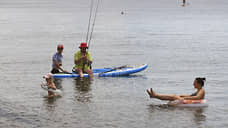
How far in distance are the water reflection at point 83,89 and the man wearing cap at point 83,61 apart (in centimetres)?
40

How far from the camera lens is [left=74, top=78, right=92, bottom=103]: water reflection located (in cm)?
1771

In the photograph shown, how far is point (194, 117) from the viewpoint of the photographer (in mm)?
15188

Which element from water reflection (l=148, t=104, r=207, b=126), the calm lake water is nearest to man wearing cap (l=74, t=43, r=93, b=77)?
the calm lake water

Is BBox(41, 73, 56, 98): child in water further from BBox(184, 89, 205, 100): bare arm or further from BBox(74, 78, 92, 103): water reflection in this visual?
BBox(184, 89, 205, 100): bare arm

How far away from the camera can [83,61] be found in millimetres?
20922

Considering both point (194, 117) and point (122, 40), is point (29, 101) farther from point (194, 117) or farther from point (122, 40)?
point (122, 40)

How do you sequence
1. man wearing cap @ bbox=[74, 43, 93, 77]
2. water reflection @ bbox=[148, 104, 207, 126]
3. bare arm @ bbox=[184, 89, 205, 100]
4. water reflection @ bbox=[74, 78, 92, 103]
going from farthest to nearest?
man wearing cap @ bbox=[74, 43, 93, 77], water reflection @ bbox=[74, 78, 92, 103], bare arm @ bbox=[184, 89, 205, 100], water reflection @ bbox=[148, 104, 207, 126]

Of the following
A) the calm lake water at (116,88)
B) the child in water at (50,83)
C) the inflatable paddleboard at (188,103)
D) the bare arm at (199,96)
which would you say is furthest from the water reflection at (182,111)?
the child in water at (50,83)

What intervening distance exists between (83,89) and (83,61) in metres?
1.94

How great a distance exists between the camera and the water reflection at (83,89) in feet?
58.1

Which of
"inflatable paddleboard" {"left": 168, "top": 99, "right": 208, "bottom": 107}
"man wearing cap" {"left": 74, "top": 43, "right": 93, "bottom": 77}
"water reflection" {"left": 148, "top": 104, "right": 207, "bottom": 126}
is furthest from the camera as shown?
"man wearing cap" {"left": 74, "top": 43, "right": 93, "bottom": 77}

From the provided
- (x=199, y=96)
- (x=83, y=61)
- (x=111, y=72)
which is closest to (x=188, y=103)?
(x=199, y=96)

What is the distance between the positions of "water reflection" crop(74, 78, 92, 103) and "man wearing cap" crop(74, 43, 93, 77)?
0.40 meters

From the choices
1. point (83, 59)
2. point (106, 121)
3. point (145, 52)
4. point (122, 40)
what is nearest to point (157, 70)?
point (83, 59)
